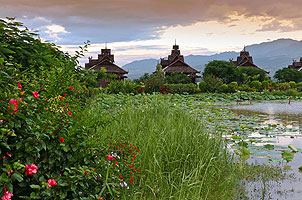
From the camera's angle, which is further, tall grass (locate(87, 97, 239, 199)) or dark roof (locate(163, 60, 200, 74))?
dark roof (locate(163, 60, 200, 74))

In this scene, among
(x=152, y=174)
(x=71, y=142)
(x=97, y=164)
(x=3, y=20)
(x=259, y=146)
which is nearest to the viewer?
(x=71, y=142)

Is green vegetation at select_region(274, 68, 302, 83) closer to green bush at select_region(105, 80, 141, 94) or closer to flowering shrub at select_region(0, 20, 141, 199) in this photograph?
green bush at select_region(105, 80, 141, 94)

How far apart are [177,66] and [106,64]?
406 inches

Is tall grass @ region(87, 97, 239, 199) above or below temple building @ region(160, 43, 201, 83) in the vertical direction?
below

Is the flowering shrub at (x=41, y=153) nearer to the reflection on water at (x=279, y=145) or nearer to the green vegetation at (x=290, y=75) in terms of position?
the reflection on water at (x=279, y=145)

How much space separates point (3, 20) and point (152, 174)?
12.2ft

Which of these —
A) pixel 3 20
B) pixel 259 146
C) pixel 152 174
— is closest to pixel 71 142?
pixel 152 174

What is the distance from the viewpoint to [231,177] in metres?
4.08

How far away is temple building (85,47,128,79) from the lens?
4096 centimetres

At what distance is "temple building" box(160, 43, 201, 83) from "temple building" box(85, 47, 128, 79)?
6361mm

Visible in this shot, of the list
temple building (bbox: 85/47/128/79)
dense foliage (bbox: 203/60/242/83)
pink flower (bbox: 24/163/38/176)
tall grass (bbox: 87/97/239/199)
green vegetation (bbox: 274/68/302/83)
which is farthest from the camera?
green vegetation (bbox: 274/68/302/83)

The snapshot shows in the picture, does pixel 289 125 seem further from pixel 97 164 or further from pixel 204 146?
pixel 97 164

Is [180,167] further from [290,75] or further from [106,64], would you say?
[290,75]

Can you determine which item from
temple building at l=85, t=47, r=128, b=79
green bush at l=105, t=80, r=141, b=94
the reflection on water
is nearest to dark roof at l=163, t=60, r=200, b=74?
temple building at l=85, t=47, r=128, b=79
